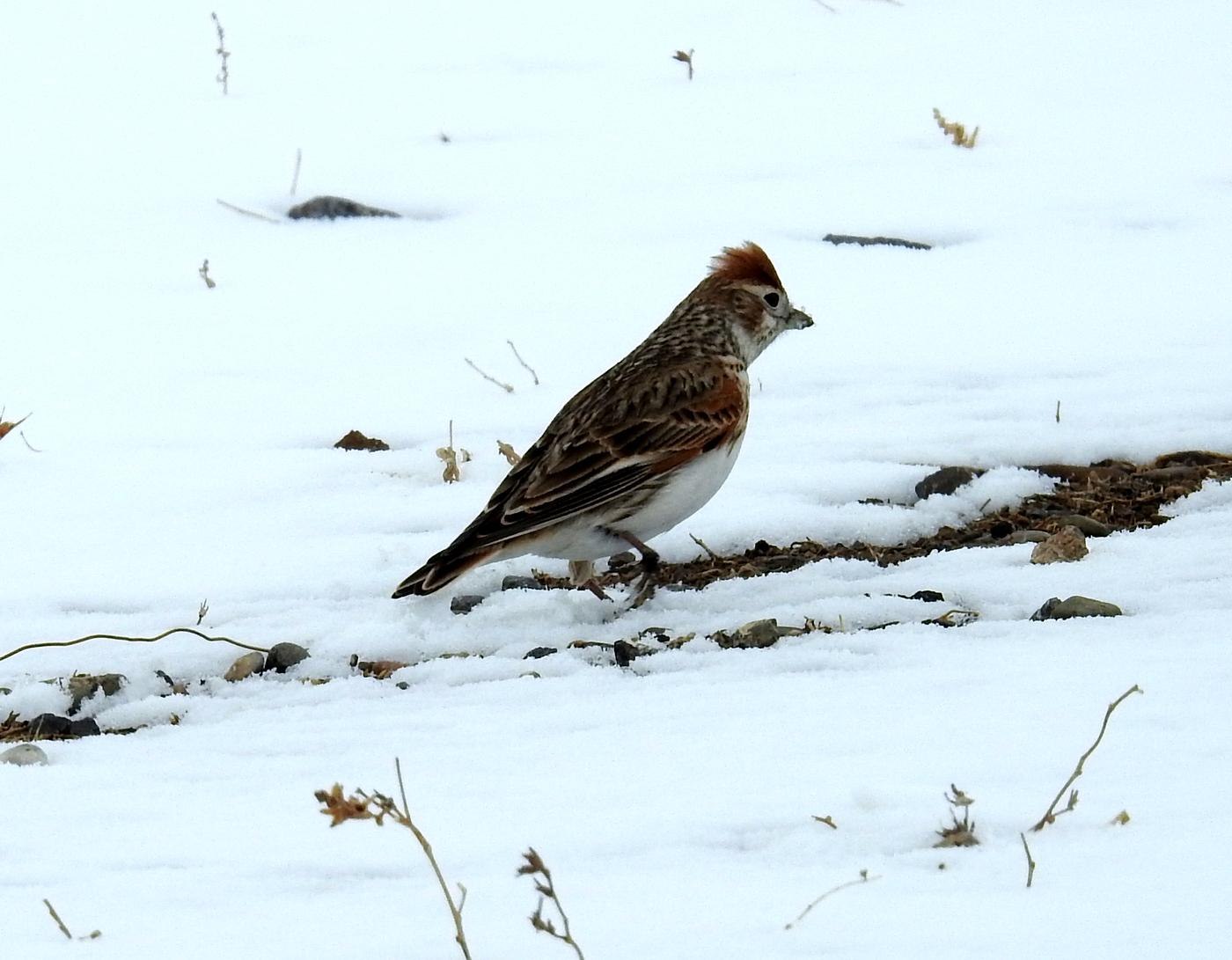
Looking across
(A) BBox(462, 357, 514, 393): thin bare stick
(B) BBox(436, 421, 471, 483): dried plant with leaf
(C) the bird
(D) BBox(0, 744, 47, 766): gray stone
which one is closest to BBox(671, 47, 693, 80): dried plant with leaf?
(A) BBox(462, 357, 514, 393): thin bare stick

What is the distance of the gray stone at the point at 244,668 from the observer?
16.7ft

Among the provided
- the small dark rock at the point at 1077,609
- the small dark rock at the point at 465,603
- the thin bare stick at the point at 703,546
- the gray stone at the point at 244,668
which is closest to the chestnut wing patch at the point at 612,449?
the small dark rock at the point at 465,603

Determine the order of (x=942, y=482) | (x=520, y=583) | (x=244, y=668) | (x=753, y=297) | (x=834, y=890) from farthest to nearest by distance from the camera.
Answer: (x=753, y=297), (x=942, y=482), (x=520, y=583), (x=244, y=668), (x=834, y=890)

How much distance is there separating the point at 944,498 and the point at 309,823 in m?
3.09

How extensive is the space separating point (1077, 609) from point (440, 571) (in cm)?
177

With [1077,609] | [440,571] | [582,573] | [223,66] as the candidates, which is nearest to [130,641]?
[440,571]

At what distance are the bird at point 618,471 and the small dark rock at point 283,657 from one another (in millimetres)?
331

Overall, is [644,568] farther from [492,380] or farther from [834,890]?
[834,890]

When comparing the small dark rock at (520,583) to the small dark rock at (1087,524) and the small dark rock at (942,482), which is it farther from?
the small dark rock at (1087,524)

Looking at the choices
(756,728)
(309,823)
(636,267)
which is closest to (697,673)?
(756,728)

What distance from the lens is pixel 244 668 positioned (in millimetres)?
5117

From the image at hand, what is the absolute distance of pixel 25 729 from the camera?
4801 millimetres

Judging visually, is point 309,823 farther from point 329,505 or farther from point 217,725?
point 329,505

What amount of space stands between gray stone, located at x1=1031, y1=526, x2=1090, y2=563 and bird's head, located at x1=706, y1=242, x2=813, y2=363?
1.56 metres
